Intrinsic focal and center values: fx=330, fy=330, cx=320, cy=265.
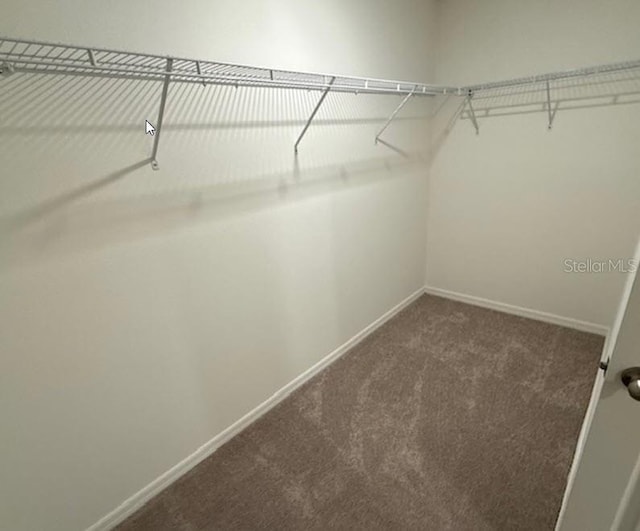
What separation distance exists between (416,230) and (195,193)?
2.02 m

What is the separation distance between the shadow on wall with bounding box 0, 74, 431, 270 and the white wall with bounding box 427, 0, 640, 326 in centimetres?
125

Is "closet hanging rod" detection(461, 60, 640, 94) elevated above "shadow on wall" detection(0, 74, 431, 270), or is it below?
above

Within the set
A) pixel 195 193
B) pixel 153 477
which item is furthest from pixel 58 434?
pixel 195 193

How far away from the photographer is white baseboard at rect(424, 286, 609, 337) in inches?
95.1

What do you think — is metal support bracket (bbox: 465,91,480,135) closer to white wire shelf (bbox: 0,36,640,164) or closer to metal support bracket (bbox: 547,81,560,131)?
white wire shelf (bbox: 0,36,640,164)

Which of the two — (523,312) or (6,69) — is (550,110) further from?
(6,69)

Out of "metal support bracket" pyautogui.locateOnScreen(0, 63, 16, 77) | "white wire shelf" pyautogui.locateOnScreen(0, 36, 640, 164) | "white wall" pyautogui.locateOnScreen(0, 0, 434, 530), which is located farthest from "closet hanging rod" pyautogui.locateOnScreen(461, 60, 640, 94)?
"metal support bracket" pyautogui.locateOnScreen(0, 63, 16, 77)

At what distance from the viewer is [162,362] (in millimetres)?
1365

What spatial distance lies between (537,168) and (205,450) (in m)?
2.72

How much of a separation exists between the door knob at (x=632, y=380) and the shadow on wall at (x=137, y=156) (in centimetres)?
138

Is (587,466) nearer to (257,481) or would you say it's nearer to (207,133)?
(257,481)

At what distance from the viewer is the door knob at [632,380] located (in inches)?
25.9

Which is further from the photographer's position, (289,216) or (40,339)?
(289,216)

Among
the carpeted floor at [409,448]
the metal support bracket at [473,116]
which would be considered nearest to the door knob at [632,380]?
the carpeted floor at [409,448]
